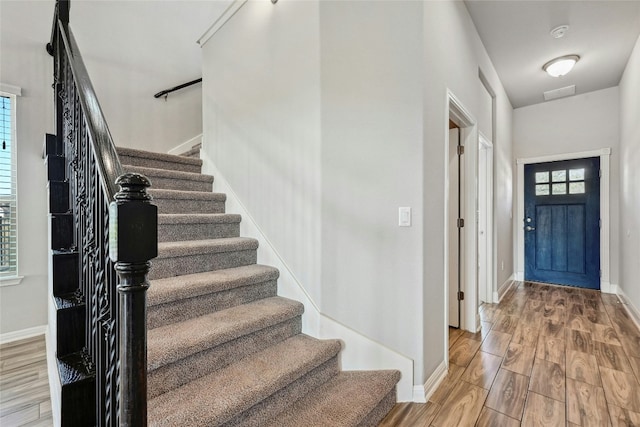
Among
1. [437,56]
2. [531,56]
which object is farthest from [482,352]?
[531,56]

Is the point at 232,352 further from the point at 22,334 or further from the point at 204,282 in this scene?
the point at 22,334

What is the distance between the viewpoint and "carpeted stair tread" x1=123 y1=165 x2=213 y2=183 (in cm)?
242

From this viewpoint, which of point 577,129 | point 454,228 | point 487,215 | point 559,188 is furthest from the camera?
point 559,188

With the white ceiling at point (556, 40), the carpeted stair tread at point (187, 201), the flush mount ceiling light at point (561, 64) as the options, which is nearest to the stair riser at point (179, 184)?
the carpeted stair tread at point (187, 201)

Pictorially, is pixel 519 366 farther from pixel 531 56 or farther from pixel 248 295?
pixel 531 56

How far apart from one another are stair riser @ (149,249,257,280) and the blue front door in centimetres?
487

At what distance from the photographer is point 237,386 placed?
4.59 feet

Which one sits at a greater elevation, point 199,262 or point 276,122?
point 276,122

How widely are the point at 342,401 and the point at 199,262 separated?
1248 mm

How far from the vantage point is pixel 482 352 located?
2.48 metres

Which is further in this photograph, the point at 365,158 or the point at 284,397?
the point at 365,158

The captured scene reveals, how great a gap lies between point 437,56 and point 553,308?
340 cm

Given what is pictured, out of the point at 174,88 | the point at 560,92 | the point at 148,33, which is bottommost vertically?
the point at 174,88

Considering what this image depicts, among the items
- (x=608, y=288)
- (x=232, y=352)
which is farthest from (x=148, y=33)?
(x=608, y=288)
